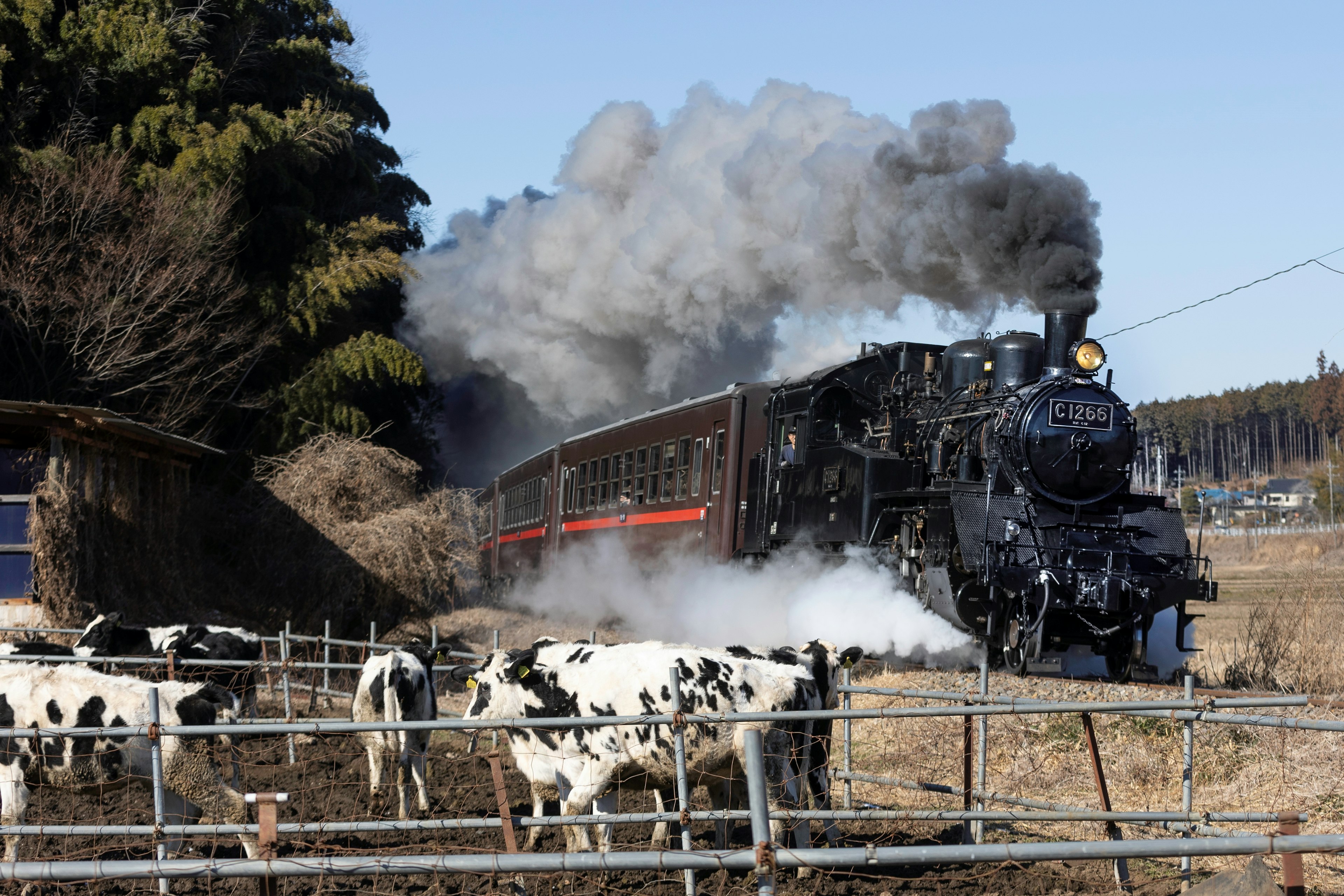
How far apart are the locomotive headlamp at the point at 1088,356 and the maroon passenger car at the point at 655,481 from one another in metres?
4.58

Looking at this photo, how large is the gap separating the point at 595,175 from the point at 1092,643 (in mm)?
24304

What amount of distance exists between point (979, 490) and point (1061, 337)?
1.91m

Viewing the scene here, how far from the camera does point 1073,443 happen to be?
11953 mm

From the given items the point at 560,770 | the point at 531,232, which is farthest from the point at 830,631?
the point at 531,232

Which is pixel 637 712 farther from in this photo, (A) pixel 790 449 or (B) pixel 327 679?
(A) pixel 790 449

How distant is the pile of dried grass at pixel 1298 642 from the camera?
12094mm

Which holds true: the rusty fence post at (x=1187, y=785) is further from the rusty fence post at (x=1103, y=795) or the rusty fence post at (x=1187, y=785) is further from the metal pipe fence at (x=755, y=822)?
the rusty fence post at (x=1103, y=795)

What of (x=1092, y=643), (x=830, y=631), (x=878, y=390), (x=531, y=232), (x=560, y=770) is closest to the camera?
(x=560, y=770)

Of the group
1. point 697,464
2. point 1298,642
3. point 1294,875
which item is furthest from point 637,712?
point 697,464

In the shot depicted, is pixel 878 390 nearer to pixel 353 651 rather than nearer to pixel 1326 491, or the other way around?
pixel 353 651

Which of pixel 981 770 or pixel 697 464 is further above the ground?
pixel 697 464

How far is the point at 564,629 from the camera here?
71.8ft

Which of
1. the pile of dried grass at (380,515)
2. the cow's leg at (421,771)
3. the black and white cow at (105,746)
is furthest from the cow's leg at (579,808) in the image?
the pile of dried grass at (380,515)

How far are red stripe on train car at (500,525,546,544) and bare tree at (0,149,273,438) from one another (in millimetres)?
6859
